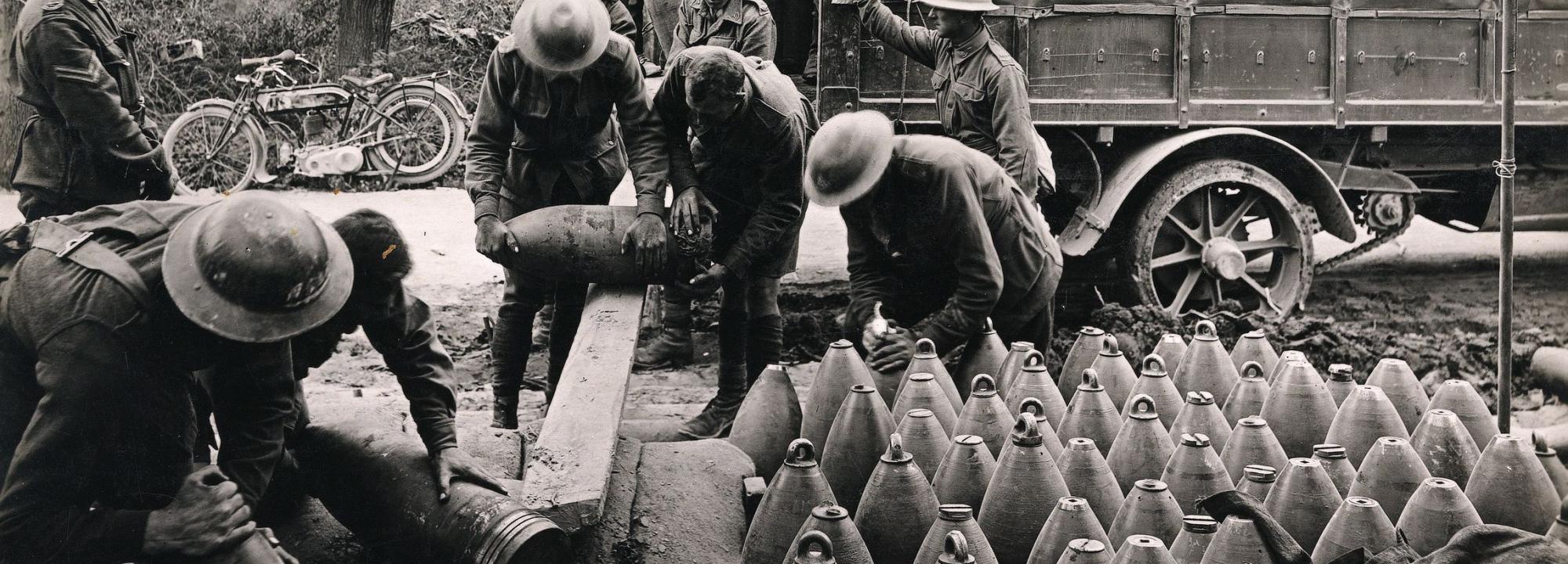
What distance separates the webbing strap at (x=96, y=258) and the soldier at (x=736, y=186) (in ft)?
7.02

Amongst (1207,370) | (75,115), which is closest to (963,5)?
(1207,370)

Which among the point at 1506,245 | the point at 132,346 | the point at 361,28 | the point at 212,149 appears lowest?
the point at 132,346

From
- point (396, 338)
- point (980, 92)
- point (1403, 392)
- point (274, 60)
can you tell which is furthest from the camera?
point (274, 60)

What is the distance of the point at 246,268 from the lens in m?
2.63

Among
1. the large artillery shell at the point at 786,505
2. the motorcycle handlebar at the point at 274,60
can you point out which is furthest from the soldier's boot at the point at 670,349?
the motorcycle handlebar at the point at 274,60

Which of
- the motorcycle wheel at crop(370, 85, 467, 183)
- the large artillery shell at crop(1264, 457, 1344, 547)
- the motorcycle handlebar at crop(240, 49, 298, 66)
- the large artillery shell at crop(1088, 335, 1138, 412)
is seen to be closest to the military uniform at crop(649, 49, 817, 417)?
the large artillery shell at crop(1088, 335, 1138, 412)

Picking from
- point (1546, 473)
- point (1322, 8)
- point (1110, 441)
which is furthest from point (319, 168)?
point (1546, 473)

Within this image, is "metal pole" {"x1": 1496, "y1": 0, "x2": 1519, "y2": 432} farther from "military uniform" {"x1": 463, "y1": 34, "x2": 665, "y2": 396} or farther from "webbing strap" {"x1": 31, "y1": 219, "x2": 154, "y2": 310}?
"webbing strap" {"x1": 31, "y1": 219, "x2": 154, "y2": 310}

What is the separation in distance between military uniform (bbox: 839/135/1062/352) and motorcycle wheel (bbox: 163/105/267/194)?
23.2ft

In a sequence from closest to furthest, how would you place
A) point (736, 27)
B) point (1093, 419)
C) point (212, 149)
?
point (1093, 419)
point (736, 27)
point (212, 149)

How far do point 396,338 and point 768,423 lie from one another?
1340 millimetres

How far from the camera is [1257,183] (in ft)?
23.0

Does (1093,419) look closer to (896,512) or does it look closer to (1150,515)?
(1150,515)

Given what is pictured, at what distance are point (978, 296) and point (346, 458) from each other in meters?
2.20
